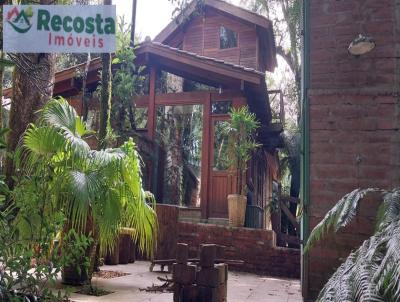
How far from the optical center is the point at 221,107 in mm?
10172

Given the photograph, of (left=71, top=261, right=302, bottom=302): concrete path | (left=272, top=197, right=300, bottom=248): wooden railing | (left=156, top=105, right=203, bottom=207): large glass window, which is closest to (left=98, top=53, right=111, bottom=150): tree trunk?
(left=71, top=261, right=302, bottom=302): concrete path

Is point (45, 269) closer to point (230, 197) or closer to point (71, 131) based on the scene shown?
point (71, 131)

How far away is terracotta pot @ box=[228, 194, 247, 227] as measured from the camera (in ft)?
26.9

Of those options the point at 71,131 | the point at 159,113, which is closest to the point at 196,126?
the point at 159,113

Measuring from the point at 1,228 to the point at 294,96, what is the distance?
1525 centimetres

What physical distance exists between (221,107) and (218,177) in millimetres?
1698

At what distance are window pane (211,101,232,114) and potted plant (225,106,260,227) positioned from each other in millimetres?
1219

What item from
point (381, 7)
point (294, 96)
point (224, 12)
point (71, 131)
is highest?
point (224, 12)

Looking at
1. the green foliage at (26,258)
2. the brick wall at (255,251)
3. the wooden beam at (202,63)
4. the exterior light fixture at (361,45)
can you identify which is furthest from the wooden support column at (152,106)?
the green foliage at (26,258)

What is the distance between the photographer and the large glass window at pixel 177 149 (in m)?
→ 10.7

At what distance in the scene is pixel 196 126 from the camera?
10.5 meters

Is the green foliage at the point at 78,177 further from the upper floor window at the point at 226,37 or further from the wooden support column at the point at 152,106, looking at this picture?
the upper floor window at the point at 226,37

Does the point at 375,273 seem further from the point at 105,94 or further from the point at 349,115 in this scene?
the point at 105,94

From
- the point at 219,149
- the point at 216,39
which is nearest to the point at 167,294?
the point at 219,149
